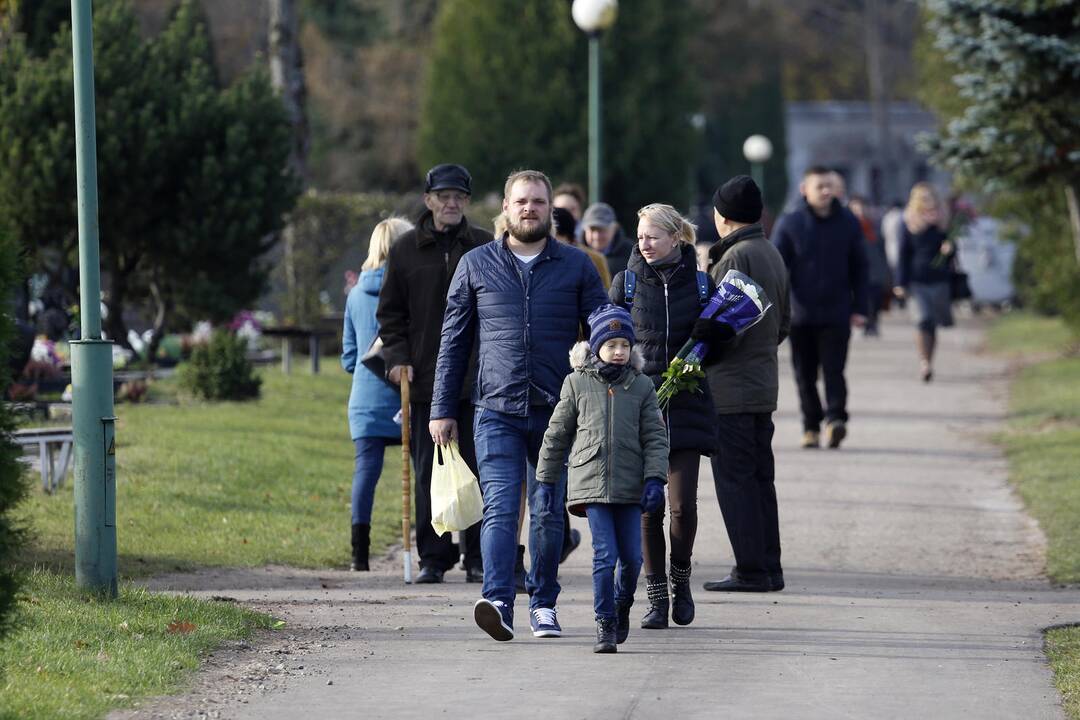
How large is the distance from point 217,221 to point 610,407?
11.2m

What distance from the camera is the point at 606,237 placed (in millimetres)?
12102

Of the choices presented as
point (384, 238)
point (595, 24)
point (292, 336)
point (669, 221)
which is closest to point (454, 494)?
point (669, 221)

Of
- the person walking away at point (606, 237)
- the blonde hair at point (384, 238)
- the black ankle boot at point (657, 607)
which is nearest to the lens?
the black ankle boot at point (657, 607)

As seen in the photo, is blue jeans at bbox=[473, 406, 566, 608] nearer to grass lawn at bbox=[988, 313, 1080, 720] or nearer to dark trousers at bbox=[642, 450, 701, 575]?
dark trousers at bbox=[642, 450, 701, 575]

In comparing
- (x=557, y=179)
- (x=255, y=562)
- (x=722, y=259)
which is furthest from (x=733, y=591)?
(x=557, y=179)

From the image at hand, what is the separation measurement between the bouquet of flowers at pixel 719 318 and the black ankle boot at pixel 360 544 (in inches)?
88.0

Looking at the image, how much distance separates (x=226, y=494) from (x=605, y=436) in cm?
484

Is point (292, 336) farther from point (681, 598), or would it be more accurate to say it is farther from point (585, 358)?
point (585, 358)

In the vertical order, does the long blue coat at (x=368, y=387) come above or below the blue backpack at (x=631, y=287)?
below

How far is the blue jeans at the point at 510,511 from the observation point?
25.1 feet

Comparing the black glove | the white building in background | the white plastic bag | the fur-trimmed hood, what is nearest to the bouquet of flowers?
the black glove

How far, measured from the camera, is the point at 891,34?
77.8m

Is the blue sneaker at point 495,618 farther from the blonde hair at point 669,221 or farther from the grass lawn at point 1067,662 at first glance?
the grass lawn at point 1067,662

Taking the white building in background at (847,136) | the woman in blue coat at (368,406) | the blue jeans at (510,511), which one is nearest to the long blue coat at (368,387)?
the woman in blue coat at (368,406)
